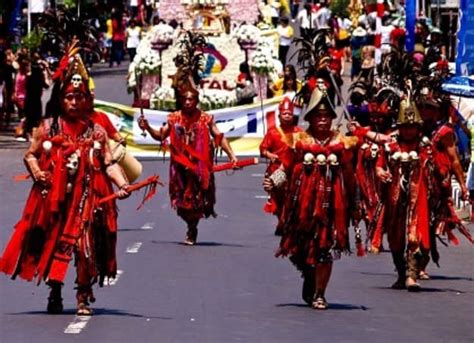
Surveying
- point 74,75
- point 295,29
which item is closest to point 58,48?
point 74,75

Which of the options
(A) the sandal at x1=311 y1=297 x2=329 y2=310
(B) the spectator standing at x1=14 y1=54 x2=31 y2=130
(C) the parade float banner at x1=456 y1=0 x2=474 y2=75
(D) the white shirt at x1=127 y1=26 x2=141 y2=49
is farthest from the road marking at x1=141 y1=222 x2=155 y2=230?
(D) the white shirt at x1=127 y1=26 x2=141 y2=49

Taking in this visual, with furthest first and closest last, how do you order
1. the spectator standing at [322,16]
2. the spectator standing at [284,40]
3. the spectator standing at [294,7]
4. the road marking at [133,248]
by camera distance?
the spectator standing at [294,7] → the spectator standing at [322,16] → the spectator standing at [284,40] → the road marking at [133,248]

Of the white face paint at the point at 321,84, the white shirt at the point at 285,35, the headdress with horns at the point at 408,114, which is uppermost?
the white face paint at the point at 321,84

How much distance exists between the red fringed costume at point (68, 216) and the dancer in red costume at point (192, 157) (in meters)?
6.35

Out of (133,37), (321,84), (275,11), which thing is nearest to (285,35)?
(275,11)

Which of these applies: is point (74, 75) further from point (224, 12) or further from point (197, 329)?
point (224, 12)

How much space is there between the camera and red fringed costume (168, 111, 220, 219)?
66.4 ft

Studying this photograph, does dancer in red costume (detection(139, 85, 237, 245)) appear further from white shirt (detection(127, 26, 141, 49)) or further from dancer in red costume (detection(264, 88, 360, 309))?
white shirt (detection(127, 26, 141, 49))

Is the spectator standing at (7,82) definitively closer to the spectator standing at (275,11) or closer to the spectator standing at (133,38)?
the spectator standing at (275,11)

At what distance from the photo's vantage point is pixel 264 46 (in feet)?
140

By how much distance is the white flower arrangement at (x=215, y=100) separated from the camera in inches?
1540

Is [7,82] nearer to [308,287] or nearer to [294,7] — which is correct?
[308,287]

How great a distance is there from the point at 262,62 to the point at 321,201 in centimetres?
2738

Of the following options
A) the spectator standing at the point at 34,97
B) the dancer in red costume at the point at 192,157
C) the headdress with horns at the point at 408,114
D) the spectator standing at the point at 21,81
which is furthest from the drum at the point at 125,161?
→ the spectator standing at the point at 21,81
